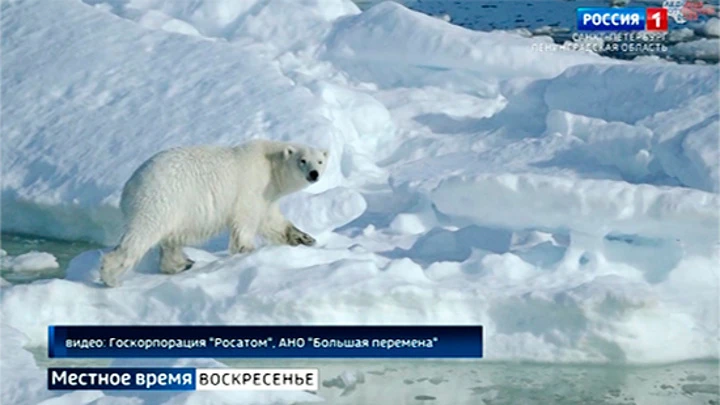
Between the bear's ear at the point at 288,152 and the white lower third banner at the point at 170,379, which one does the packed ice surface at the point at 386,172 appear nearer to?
the white lower third banner at the point at 170,379

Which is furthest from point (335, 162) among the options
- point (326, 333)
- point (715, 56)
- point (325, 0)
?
point (715, 56)

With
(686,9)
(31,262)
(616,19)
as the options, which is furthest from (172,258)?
(686,9)

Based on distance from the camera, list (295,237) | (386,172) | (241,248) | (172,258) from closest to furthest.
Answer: (172,258), (241,248), (295,237), (386,172)

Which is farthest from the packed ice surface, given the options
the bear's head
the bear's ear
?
the bear's ear

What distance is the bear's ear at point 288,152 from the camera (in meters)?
5.59

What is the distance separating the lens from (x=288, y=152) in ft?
18.4
